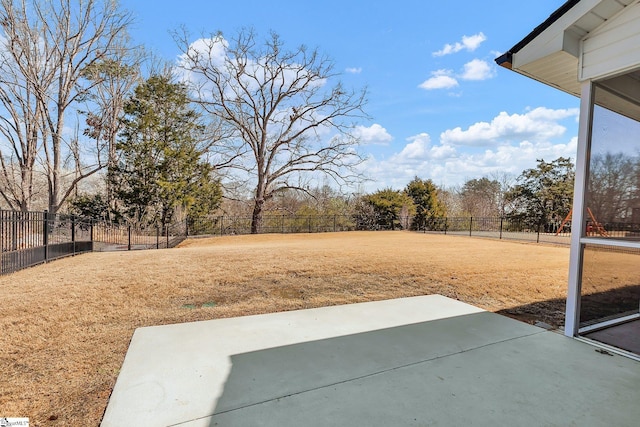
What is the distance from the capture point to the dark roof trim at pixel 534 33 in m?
2.92

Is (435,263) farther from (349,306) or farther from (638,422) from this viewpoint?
(638,422)

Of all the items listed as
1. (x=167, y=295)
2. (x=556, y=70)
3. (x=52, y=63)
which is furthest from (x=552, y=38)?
(x=52, y=63)

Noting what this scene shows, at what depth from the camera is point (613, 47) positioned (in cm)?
284

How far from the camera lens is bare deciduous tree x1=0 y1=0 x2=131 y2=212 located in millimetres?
14281

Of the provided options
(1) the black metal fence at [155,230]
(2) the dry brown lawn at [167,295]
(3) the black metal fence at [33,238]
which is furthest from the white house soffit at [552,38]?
(3) the black metal fence at [33,238]

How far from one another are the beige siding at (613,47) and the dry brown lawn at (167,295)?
2.80m

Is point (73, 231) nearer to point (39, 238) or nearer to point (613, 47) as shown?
point (39, 238)

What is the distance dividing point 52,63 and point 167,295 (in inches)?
678

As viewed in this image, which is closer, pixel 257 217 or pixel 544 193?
pixel 257 217

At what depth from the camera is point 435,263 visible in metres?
6.75

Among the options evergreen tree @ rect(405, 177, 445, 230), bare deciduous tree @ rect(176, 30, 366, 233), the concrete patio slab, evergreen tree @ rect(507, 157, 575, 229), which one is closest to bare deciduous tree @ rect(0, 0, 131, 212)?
bare deciduous tree @ rect(176, 30, 366, 233)

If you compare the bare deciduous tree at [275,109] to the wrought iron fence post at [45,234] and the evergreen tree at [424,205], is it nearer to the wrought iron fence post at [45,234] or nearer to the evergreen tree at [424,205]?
the evergreen tree at [424,205]

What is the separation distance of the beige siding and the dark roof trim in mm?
360

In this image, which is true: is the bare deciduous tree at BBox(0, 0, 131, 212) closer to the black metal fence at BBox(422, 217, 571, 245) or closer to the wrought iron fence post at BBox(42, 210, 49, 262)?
the wrought iron fence post at BBox(42, 210, 49, 262)
